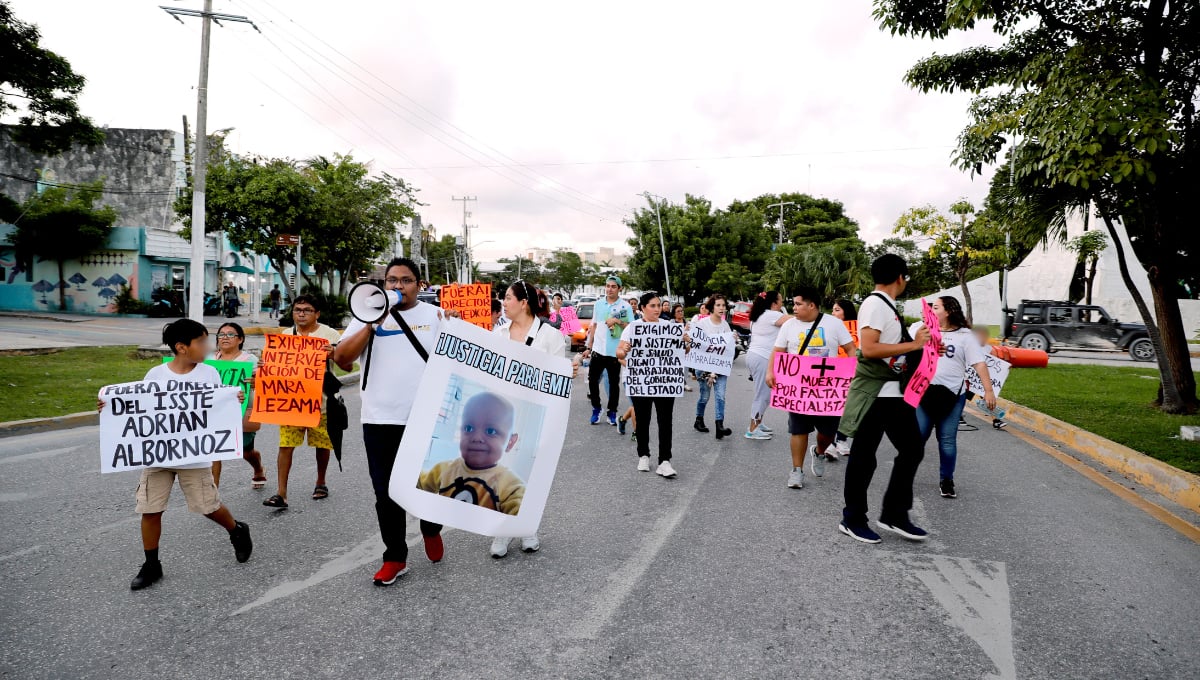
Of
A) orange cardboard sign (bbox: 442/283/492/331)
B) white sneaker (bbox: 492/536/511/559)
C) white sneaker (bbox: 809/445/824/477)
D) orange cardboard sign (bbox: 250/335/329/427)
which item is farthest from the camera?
orange cardboard sign (bbox: 442/283/492/331)

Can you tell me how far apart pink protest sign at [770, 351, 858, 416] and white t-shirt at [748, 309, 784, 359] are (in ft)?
6.38

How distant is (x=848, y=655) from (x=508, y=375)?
2.17 meters

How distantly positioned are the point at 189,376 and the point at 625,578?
2745 mm

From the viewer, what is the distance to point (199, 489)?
4133mm

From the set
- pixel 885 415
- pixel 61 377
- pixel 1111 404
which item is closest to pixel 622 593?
pixel 885 415

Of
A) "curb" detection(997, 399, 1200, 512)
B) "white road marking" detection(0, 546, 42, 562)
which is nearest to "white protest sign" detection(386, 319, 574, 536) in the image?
"white road marking" detection(0, 546, 42, 562)

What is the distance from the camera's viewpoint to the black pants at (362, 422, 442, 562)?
12.9 ft

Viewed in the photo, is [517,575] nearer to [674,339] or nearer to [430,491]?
[430,491]

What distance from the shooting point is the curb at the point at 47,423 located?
27.3 feet

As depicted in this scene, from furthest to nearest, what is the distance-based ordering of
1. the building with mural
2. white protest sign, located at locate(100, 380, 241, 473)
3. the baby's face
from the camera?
the building with mural → white protest sign, located at locate(100, 380, 241, 473) → the baby's face

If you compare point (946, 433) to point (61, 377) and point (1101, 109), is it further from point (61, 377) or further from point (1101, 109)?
point (61, 377)

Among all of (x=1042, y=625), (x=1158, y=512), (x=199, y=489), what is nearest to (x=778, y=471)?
(x=1158, y=512)

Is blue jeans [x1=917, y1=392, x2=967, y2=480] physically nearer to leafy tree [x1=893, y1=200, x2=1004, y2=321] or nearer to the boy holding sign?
the boy holding sign

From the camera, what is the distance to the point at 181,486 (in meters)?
4.14
